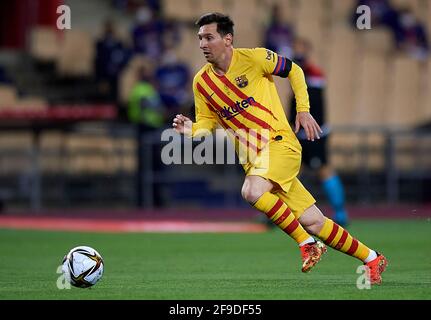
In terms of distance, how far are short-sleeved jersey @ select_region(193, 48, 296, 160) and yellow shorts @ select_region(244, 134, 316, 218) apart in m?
0.11

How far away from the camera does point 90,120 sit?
18000 mm

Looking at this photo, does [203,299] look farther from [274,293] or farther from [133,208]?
[133,208]

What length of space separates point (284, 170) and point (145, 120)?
36.0 ft

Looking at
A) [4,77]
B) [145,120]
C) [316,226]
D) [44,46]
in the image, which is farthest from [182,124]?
[44,46]

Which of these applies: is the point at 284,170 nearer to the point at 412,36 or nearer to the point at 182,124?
the point at 182,124

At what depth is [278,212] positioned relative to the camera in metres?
8.43

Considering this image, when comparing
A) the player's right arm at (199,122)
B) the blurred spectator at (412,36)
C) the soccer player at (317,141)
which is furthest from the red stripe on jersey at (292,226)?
the blurred spectator at (412,36)

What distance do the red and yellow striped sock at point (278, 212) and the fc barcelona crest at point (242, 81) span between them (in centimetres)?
87

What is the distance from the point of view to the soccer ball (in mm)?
8188

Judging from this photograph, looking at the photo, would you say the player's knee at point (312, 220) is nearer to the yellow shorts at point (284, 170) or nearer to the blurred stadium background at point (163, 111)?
the yellow shorts at point (284, 170)

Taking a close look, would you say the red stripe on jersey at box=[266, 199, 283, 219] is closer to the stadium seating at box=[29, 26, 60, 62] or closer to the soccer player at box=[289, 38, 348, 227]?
the soccer player at box=[289, 38, 348, 227]

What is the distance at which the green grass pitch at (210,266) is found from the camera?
793 centimetres

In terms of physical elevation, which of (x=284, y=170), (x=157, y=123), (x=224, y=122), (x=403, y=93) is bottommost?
(x=284, y=170)

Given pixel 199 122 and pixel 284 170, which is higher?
pixel 199 122
